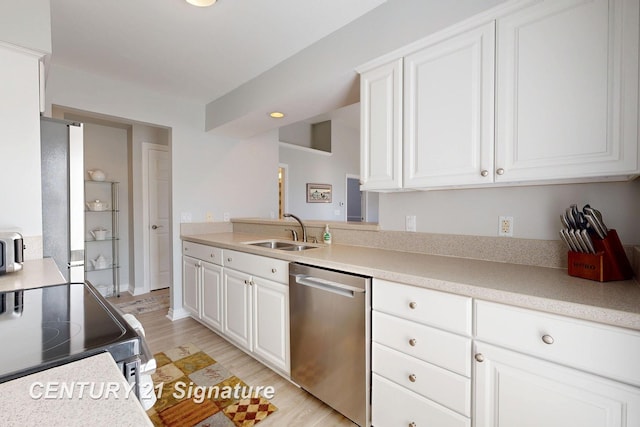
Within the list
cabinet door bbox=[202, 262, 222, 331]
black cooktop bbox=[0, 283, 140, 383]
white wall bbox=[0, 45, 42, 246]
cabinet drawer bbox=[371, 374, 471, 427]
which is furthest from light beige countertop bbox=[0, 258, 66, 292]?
cabinet drawer bbox=[371, 374, 471, 427]

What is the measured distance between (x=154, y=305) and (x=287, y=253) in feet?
8.51

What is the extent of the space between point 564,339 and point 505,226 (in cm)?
76

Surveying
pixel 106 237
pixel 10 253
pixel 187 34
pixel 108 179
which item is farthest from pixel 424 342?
pixel 108 179

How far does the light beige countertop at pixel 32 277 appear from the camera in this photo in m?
1.12

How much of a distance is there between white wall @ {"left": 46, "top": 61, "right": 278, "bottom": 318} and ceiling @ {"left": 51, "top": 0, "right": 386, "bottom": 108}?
175 mm

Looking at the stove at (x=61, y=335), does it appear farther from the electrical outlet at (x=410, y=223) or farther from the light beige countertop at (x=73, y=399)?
the electrical outlet at (x=410, y=223)

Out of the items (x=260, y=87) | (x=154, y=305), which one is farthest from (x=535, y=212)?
(x=154, y=305)

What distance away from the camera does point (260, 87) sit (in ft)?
8.75

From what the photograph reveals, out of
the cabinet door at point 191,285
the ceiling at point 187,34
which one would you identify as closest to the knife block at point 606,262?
the ceiling at point 187,34

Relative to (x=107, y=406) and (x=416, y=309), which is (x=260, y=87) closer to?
(x=416, y=309)

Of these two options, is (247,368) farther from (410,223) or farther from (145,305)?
(145,305)

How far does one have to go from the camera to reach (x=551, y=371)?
1013 mm

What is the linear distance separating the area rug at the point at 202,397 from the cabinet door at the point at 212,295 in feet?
1.21

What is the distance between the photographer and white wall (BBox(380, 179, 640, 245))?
1320mm
